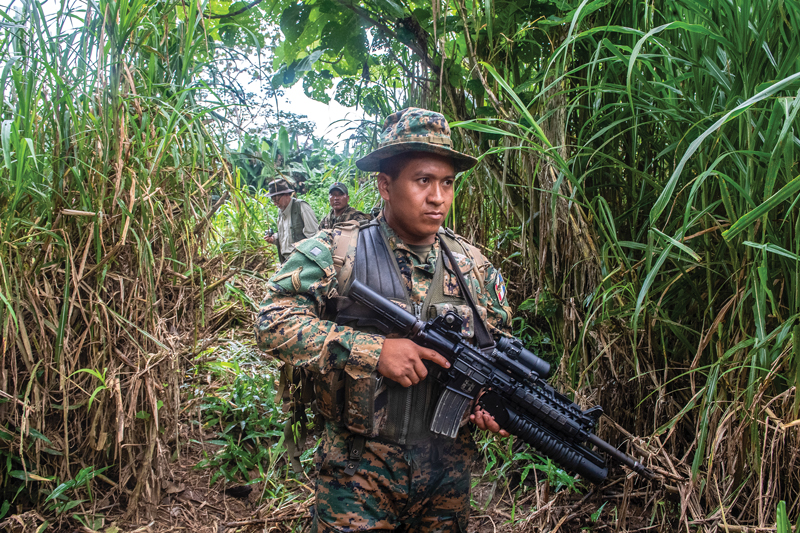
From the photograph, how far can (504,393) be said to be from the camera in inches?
63.7

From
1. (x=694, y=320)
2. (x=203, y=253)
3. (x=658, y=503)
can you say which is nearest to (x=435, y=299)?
(x=694, y=320)

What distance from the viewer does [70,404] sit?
80.2 inches

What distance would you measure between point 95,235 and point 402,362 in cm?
133

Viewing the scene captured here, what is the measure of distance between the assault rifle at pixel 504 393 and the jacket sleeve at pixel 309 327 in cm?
12

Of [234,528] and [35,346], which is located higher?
[35,346]

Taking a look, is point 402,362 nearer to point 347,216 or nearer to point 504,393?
point 504,393

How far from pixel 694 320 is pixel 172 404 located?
2213mm

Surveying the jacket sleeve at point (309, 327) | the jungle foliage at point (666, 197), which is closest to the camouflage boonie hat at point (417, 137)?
the jungle foliage at point (666, 197)

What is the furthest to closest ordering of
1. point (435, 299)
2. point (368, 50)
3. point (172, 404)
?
point (368, 50)
point (172, 404)
point (435, 299)

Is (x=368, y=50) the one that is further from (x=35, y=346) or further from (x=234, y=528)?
(x=234, y=528)

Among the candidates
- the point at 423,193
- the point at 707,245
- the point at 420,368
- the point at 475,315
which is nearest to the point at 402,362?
the point at 420,368

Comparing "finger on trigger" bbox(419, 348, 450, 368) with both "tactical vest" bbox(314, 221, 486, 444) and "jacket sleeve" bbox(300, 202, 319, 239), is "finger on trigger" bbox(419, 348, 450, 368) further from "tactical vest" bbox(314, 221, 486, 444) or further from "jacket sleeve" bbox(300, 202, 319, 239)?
"jacket sleeve" bbox(300, 202, 319, 239)

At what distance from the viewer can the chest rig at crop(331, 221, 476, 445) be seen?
1.53 metres

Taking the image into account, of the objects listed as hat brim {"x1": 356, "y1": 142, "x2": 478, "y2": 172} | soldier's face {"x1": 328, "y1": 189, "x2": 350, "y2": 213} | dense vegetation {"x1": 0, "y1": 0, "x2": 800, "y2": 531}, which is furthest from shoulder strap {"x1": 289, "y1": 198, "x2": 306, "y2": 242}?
hat brim {"x1": 356, "y1": 142, "x2": 478, "y2": 172}
